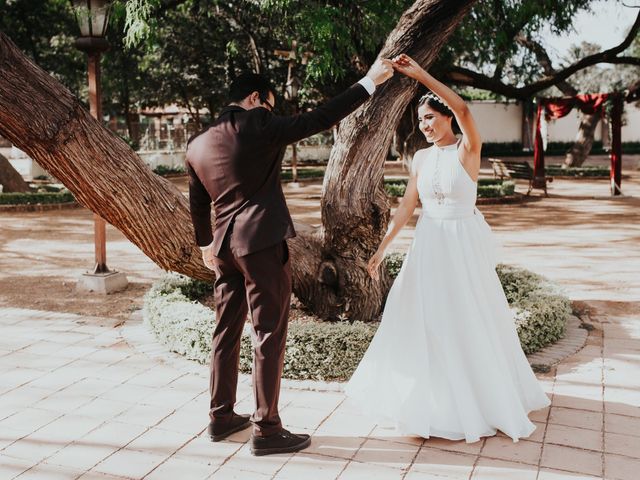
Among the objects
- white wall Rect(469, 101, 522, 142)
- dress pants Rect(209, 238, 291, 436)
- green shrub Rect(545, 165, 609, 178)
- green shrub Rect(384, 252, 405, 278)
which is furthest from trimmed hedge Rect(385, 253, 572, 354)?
white wall Rect(469, 101, 522, 142)

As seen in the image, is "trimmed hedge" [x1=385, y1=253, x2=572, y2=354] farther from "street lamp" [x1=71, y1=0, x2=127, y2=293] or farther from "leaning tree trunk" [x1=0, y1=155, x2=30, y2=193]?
"leaning tree trunk" [x1=0, y1=155, x2=30, y2=193]

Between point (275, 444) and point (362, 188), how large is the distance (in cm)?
275

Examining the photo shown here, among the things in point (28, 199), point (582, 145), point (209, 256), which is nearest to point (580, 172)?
point (582, 145)

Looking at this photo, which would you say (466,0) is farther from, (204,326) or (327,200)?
(204,326)

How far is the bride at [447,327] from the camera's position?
388cm

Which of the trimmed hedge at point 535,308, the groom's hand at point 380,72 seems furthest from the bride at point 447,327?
the trimmed hedge at point 535,308

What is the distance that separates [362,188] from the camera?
5.93 meters

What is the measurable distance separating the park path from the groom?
1.24ft

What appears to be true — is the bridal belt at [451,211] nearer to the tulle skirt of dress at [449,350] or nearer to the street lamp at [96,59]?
the tulle skirt of dress at [449,350]

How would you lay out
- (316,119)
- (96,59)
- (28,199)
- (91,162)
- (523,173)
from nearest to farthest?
1. (316,119)
2. (91,162)
3. (96,59)
4. (28,199)
5. (523,173)

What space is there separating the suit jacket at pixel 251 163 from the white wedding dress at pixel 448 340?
887 mm

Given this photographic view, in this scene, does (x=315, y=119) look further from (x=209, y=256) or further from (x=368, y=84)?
(x=209, y=256)

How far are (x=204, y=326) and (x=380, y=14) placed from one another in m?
6.45

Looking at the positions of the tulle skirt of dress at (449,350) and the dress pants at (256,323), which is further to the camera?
the tulle skirt of dress at (449,350)
